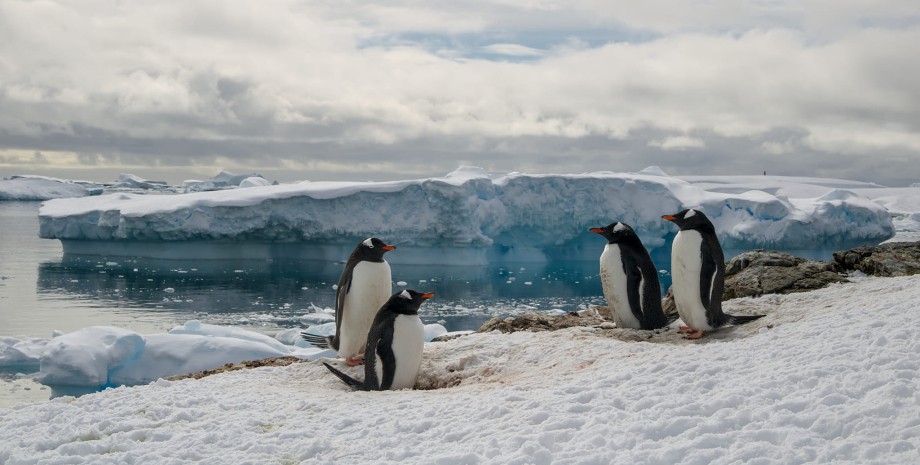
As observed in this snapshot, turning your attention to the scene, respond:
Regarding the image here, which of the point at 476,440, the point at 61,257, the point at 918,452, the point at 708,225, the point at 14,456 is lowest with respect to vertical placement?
the point at 61,257

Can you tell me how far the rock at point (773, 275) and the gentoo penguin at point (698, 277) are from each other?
2.93 ft

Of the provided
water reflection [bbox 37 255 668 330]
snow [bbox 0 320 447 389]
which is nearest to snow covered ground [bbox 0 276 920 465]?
snow [bbox 0 320 447 389]

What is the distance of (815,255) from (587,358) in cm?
2713

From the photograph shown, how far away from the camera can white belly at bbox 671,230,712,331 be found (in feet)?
16.2

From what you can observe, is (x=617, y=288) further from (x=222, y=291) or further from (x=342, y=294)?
(x=222, y=291)

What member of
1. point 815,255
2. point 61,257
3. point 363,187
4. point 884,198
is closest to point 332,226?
point 363,187

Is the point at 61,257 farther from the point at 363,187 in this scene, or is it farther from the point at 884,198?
the point at 884,198

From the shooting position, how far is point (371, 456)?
10.5ft

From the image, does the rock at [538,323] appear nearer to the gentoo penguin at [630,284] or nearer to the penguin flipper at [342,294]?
the gentoo penguin at [630,284]

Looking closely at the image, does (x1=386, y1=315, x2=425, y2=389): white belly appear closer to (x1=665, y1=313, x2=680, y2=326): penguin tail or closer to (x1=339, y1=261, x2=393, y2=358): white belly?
(x1=339, y1=261, x2=393, y2=358): white belly

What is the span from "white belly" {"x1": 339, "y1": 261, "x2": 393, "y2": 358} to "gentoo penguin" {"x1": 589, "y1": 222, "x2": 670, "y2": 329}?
1.45 m

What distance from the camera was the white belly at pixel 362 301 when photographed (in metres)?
5.34

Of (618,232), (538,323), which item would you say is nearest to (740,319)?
(618,232)

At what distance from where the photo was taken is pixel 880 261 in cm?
610
